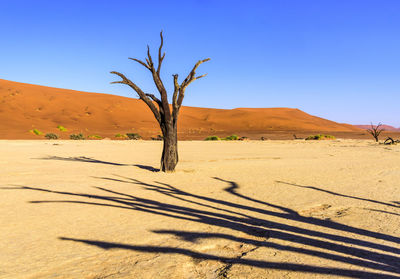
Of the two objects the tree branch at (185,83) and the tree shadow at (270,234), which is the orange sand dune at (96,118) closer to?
the tree branch at (185,83)

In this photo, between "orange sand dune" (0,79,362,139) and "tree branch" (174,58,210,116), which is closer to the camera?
"tree branch" (174,58,210,116)

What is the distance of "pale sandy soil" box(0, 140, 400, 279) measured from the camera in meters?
3.07

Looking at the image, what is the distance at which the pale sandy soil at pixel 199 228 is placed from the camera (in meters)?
3.07

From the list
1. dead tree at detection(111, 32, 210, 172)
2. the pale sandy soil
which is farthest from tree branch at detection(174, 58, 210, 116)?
the pale sandy soil

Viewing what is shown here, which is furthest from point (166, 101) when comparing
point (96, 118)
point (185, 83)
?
point (96, 118)

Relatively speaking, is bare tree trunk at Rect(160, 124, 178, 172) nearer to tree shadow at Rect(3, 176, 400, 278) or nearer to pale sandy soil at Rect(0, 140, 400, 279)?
pale sandy soil at Rect(0, 140, 400, 279)

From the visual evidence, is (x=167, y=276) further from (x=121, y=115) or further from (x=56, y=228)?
(x=121, y=115)

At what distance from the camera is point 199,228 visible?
4.24 metres

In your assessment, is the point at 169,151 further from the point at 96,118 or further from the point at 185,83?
the point at 96,118

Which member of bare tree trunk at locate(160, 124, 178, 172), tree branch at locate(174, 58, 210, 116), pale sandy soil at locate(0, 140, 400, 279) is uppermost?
tree branch at locate(174, 58, 210, 116)

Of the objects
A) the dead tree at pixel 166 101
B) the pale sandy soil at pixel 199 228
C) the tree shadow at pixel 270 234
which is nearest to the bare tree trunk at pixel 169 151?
the dead tree at pixel 166 101

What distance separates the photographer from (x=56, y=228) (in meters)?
4.27

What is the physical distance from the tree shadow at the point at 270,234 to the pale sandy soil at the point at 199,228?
0.01m

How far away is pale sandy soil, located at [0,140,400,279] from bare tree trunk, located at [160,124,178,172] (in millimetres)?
1652
